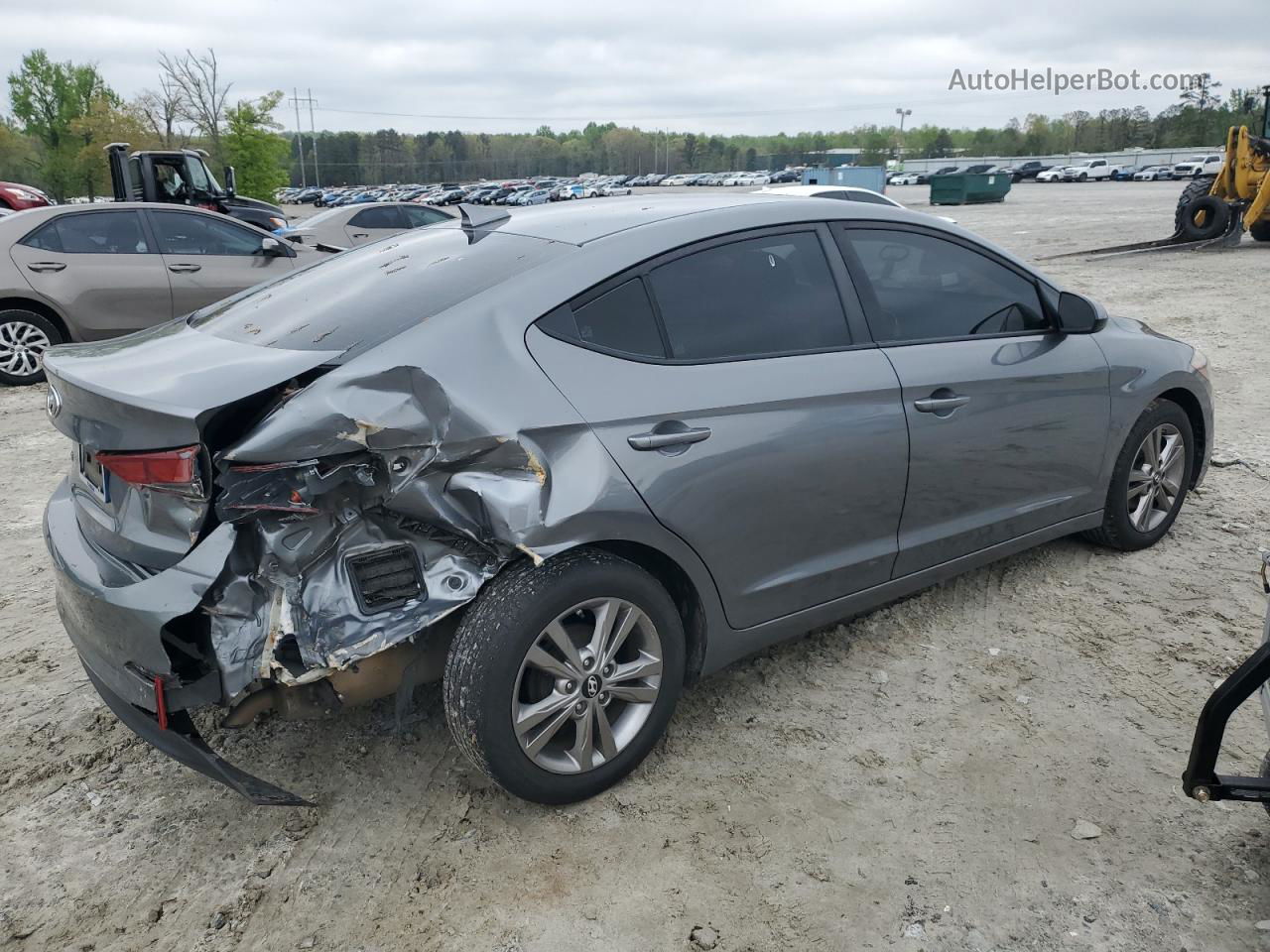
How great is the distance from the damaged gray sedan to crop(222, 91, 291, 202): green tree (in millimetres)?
41737

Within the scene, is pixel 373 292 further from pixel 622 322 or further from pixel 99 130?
pixel 99 130

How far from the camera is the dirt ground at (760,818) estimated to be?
2.50 meters

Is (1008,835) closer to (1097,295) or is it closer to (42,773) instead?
(42,773)

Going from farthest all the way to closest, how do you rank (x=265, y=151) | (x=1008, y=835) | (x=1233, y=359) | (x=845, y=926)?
(x=265, y=151) < (x=1233, y=359) < (x=1008, y=835) < (x=845, y=926)

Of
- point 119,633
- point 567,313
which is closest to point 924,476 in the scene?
point 567,313

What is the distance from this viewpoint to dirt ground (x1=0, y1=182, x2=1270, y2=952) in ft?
8.19

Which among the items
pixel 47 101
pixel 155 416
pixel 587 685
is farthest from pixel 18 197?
pixel 47 101

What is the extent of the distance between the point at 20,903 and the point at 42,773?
24.7 inches

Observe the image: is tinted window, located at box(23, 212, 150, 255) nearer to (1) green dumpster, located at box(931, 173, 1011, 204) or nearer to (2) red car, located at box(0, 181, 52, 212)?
(2) red car, located at box(0, 181, 52, 212)

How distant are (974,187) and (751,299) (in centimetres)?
4238

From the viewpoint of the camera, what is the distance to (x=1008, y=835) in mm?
2779

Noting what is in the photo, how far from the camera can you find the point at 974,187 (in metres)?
41.6

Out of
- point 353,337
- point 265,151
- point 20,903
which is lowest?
point 20,903

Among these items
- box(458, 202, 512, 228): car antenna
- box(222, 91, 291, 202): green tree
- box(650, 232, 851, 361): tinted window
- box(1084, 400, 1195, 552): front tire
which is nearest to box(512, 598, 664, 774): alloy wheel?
box(650, 232, 851, 361): tinted window
